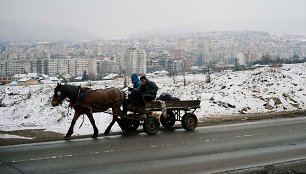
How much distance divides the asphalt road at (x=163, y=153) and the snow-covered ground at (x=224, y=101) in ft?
20.5

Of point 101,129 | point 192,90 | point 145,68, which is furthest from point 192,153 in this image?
point 145,68

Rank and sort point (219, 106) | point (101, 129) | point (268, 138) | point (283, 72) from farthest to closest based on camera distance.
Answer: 1. point (283, 72)
2. point (219, 106)
3. point (101, 129)
4. point (268, 138)

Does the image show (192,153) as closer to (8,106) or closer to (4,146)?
(4,146)

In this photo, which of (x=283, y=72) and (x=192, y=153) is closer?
(x=192, y=153)

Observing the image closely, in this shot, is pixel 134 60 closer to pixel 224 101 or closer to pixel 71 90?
pixel 224 101

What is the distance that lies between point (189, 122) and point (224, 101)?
9227 millimetres

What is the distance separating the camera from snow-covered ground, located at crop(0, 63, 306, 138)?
23234 millimetres

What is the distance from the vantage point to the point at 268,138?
13.6 m

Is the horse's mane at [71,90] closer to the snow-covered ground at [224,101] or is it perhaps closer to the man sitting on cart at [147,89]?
the man sitting on cart at [147,89]

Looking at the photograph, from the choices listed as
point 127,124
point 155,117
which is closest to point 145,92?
point 155,117

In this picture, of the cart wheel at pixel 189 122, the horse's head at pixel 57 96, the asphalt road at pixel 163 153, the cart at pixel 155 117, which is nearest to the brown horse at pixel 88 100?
the horse's head at pixel 57 96

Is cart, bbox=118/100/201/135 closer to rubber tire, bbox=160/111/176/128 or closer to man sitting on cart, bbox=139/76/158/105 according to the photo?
rubber tire, bbox=160/111/176/128

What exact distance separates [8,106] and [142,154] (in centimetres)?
2541

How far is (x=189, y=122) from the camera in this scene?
15891 millimetres
